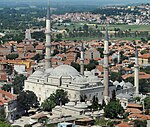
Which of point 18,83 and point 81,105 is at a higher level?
point 81,105

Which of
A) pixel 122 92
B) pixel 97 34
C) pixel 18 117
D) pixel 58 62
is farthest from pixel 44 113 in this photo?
pixel 97 34

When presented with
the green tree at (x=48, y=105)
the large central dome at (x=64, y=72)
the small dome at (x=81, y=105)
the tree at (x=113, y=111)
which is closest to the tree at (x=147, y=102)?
the tree at (x=113, y=111)

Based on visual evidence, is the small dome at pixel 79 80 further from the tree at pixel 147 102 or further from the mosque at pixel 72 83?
the tree at pixel 147 102

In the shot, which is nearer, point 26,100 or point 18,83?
point 26,100

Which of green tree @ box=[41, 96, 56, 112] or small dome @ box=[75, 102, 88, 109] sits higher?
small dome @ box=[75, 102, 88, 109]

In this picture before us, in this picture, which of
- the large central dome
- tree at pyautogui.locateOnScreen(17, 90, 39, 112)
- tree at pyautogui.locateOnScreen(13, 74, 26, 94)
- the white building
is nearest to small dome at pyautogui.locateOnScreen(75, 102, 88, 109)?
the white building

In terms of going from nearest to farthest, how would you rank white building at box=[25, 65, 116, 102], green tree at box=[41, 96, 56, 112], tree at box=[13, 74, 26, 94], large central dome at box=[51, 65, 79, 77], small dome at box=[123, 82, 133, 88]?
1. green tree at box=[41, 96, 56, 112]
2. white building at box=[25, 65, 116, 102]
3. large central dome at box=[51, 65, 79, 77]
4. tree at box=[13, 74, 26, 94]
5. small dome at box=[123, 82, 133, 88]

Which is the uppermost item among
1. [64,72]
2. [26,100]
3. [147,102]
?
[64,72]

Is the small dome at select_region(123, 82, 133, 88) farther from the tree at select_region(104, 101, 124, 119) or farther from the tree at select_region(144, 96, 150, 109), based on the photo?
the tree at select_region(104, 101, 124, 119)

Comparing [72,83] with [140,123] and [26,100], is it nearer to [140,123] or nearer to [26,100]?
[26,100]

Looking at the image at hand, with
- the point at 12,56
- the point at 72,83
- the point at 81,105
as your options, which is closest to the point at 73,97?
the point at 72,83

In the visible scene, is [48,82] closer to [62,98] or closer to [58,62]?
[62,98]
